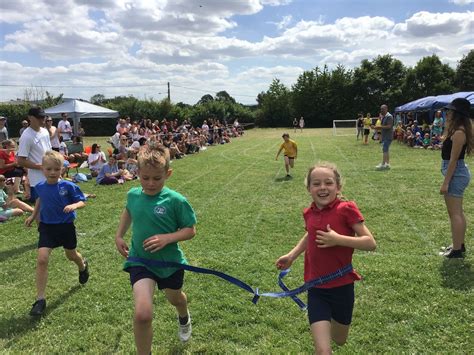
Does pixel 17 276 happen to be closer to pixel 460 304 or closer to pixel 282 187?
pixel 460 304

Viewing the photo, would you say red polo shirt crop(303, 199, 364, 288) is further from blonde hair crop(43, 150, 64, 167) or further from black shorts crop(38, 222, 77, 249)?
blonde hair crop(43, 150, 64, 167)

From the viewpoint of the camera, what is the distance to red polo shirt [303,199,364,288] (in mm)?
2891

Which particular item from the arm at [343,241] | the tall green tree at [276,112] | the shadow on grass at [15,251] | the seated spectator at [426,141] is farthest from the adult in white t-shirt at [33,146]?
the tall green tree at [276,112]

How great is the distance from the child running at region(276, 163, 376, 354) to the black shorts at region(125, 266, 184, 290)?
1.07 metres

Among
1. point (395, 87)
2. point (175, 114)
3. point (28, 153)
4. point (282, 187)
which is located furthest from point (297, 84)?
point (28, 153)

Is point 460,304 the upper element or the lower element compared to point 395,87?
lower

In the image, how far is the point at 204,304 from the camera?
457 cm

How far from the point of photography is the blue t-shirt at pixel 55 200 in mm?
4770

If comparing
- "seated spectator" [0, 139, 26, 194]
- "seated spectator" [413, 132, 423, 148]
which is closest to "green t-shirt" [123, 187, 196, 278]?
"seated spectator" [0, 139, 26, 194]

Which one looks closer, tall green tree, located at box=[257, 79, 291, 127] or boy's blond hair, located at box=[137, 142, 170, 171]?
boy's blond hair, located at box=[137, 142, 170, 171]

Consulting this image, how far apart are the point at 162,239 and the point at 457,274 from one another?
3.89 metres

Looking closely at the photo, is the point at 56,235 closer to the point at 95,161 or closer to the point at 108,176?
the point at 108,176

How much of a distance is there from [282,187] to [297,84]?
54359 mm

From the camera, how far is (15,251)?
22.0ft
